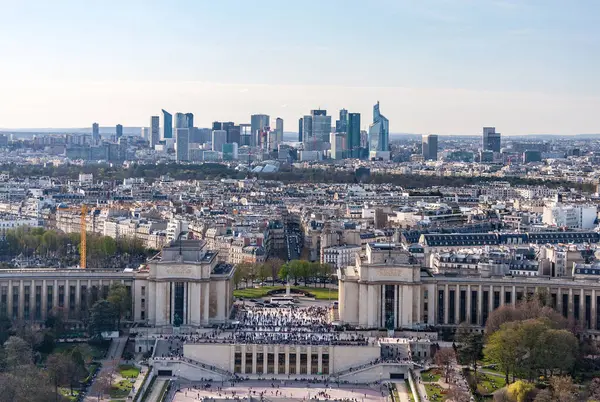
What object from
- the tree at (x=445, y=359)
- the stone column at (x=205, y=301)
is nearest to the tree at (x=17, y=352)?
the stone column at (x=205, y=301)

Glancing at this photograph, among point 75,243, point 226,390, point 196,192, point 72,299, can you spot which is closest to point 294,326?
point 226,390

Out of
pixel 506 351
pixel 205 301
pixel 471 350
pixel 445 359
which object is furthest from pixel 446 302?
pixel 205 301

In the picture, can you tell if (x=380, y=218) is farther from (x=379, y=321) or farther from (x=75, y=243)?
(x=379, y=321)

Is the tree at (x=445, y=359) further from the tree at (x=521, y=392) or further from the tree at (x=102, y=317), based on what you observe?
the tree at (x=102, y=317)

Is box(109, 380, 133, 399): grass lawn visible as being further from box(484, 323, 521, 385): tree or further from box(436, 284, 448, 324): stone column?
box(436, 284, 448, 324): stone column

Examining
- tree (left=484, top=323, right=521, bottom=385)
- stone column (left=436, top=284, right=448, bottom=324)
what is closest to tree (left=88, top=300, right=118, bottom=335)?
stone column (left=436, top=284, right=448, bottom=324)
